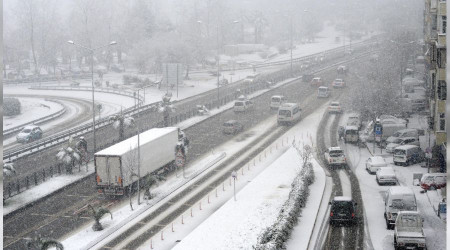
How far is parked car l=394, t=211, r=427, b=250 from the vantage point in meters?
21.4

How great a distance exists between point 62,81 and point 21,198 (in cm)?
6836

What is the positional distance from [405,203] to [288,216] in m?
5.43

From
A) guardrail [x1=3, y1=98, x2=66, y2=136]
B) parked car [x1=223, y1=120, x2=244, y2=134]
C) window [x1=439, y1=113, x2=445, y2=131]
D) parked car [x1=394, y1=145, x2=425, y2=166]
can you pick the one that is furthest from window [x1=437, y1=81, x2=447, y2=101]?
guardrail [x1=3, y1=98, x2=66, y2=136]

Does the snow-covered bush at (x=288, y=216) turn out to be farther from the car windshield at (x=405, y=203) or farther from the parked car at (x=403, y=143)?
the parked car at (x=403, y=143)

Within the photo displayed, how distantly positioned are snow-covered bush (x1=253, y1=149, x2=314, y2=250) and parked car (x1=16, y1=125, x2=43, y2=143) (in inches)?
1043

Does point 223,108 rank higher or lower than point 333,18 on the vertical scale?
lower

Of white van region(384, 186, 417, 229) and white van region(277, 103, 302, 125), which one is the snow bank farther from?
white van region(277, 103, 302, 125)

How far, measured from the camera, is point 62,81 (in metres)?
97.2

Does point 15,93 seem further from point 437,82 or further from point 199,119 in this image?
point 437,82

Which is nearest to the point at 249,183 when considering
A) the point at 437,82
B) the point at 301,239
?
the point at 301,239

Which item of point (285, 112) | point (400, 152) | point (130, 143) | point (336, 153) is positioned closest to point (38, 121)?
point (285, 112)

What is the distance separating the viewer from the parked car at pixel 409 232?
2139cm

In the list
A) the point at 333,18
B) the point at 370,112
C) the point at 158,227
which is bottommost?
the point at 158,227

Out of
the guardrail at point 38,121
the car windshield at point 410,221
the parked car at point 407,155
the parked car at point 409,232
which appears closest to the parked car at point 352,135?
the parked car at point 407,155
